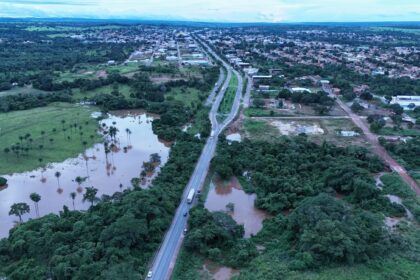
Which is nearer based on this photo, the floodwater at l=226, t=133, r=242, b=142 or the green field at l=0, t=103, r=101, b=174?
the green field at l=0, t=103, r=101, b=174

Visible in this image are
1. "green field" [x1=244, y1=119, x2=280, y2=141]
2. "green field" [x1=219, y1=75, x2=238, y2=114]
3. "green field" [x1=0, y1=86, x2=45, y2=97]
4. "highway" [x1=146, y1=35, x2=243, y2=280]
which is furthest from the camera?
"green field" [x1=0, y1=86, x2=45, y2=97]

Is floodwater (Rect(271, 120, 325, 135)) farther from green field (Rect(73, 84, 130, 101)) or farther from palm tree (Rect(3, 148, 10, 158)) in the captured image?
palm tree (Rect(3, 148, 10, 158))

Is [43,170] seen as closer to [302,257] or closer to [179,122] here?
[179,122]

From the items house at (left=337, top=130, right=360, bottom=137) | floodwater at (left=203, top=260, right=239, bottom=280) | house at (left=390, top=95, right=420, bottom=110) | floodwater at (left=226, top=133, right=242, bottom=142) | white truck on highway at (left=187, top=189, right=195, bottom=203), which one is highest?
house at (left=390, top=95, right=420, bottom=110)

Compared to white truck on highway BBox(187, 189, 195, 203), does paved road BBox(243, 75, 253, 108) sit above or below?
above

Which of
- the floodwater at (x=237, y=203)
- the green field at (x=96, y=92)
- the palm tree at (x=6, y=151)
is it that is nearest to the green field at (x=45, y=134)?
the palm tree at (x=6, y=151)

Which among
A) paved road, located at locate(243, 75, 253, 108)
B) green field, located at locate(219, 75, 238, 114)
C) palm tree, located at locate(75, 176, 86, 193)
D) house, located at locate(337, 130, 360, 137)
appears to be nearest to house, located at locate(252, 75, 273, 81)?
paved road, located at locate(243, 75, 253, 108)

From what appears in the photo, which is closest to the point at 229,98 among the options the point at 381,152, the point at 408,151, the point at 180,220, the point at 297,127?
the point at 297,127

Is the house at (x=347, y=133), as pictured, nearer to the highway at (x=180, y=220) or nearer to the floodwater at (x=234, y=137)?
the floodwater at (x=234, y=137)
